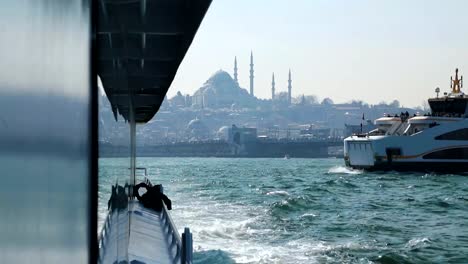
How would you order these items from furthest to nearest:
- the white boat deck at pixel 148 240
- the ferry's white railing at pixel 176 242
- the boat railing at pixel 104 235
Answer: the white boat deck at pixel 148 240
the ferry's white railing at pixel 176 242
the boat railing at pixel 104 235

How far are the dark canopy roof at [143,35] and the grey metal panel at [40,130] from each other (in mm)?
1358

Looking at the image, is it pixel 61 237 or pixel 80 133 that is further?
pixel 80 133

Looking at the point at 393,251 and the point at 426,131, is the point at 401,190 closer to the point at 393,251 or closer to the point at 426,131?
the point at 426,131

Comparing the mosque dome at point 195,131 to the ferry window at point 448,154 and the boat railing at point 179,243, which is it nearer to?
the ferry window at point 448,154

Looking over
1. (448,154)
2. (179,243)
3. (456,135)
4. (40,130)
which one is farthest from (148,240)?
(456,135)

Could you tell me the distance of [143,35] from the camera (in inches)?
223

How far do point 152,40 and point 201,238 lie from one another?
1079cm

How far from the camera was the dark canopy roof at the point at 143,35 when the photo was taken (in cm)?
389

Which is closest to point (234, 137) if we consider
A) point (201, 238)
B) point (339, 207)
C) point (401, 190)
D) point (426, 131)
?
point (426, 131)

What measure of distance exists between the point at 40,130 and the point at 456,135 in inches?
2135

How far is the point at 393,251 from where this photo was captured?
51.4ft

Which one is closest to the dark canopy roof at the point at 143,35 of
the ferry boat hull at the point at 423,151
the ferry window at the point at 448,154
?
the ferry boat hull at the point at 423,151

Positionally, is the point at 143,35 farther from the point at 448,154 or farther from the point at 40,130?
the point at 448,154

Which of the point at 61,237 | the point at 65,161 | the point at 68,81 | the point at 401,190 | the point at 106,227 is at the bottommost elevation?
the point at 401,190
